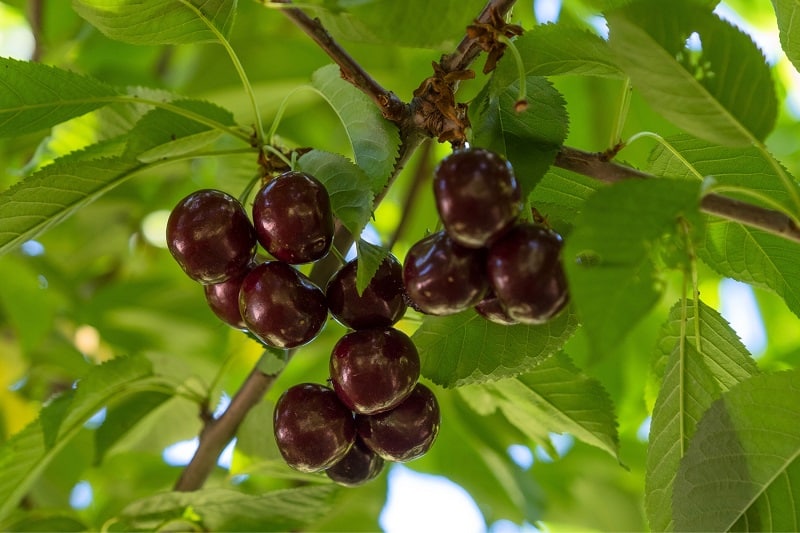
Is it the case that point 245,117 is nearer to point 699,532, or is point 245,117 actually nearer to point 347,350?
point 347,350

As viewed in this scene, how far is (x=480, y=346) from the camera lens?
0.93 metres

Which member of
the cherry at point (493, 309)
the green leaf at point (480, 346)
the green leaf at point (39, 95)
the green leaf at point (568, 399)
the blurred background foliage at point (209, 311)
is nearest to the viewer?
the cherry at point (493, 309)

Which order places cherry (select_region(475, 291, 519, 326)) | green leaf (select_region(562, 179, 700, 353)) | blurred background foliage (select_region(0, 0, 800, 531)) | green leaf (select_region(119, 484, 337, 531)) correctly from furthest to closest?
blurred background foliage (select_region(0, 0, 800, 531))
green leaf (select_region(119, 484, 337, 531))
cherry (select_region(475, 291, 519, 326))
green leaf (select_region(562, 179, 700, 353))

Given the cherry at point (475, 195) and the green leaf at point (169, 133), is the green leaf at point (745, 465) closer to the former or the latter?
the cherry at point (475, 195)

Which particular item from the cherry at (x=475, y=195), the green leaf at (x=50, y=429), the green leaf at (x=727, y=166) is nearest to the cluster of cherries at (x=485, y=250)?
the cherry at (x=475, y=195)

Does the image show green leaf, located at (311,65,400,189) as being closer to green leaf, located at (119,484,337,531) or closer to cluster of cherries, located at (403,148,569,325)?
cluster of cherries, located at (403,148,569,325)

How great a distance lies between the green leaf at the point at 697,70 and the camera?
0.72 meters

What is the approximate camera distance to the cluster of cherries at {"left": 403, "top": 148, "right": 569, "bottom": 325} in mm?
704

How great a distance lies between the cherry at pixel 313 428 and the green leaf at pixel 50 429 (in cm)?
47

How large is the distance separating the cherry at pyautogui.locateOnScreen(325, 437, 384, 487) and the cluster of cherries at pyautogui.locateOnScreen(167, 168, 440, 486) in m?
0.04

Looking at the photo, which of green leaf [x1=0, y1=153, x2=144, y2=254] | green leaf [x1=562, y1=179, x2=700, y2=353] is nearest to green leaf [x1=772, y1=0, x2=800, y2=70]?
green leaf [x1=562, y1=179, x2=700, y2=353]

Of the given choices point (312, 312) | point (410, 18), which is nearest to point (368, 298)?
point (312, 312)

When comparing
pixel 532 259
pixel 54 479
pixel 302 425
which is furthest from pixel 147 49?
pixel 532 259

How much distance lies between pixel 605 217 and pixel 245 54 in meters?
1.38
